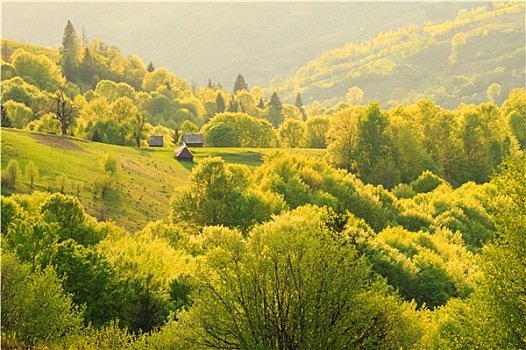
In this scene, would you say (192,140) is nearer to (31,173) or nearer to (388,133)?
(388,133)

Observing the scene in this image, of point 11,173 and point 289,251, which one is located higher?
point 289,251

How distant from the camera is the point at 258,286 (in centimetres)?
3597

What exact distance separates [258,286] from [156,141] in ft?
403

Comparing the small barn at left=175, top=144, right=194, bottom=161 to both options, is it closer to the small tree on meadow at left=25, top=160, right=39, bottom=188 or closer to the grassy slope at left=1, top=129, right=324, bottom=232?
the grassy slope at left=1, top=129, right=324, bottom=232

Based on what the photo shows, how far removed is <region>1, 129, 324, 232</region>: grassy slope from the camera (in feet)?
300

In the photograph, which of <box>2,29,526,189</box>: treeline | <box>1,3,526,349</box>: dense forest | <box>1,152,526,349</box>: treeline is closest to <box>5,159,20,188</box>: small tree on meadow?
<box>1,3,526,349</box>: dense forest

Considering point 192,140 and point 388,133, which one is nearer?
point 388,133

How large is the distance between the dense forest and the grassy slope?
728 mm

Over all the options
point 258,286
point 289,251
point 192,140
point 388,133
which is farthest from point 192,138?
point 258,286

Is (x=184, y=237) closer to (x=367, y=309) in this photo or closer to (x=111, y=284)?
(x=111, y=284)

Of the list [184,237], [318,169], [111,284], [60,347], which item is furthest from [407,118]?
[60,347]

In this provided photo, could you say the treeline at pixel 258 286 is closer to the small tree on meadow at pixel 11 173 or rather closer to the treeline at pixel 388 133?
the small tree on meadow at pixel 11 173

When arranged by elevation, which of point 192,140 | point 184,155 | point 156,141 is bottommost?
point 192,140

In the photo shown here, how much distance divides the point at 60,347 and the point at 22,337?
241cm
